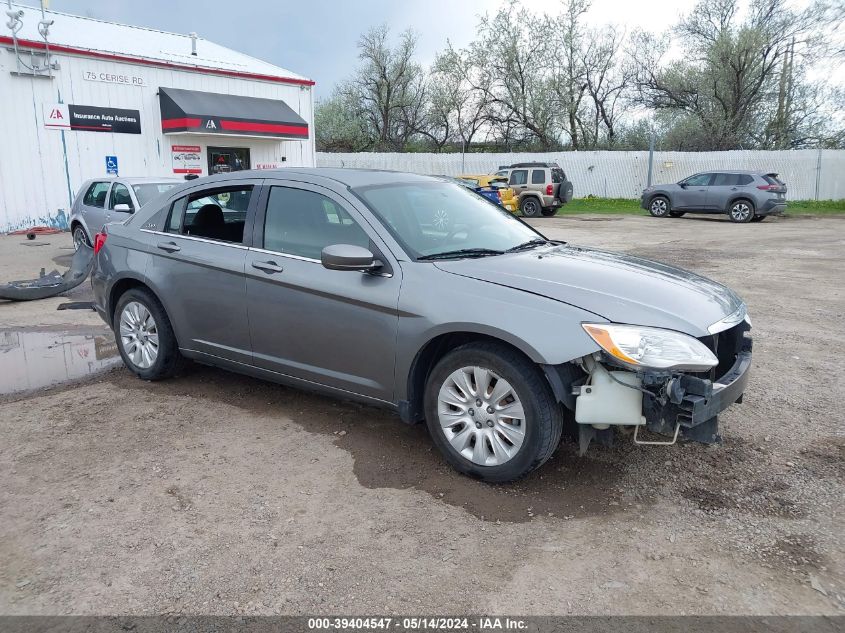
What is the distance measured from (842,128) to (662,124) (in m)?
10.6

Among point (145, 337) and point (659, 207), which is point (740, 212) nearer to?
point (659, 207)

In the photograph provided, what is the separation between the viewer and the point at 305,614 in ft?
8.61

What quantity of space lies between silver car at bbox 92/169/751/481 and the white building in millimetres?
16875

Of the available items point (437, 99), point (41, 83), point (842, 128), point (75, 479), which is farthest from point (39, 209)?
point (842, 128)

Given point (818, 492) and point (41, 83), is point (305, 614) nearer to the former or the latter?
point (818, 492)

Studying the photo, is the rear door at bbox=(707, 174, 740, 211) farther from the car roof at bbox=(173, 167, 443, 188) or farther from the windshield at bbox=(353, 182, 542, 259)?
the car roof at bbox=(173, 167, 443, 188)

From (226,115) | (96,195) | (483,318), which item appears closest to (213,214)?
(483,318)

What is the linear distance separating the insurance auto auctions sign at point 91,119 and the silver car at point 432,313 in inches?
675

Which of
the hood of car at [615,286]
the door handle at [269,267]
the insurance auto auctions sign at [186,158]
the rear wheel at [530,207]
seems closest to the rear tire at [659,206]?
the rear wheel at [530,207]

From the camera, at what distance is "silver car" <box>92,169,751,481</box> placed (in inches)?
131

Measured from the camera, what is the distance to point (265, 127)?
78.3 feet

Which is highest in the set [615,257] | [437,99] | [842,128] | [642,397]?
[437,99]

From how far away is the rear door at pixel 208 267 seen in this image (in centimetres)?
466

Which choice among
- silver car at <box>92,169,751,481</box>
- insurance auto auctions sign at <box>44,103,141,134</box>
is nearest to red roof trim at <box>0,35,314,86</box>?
insurance auto auctions sign at <box>44,103,141,134</box>
